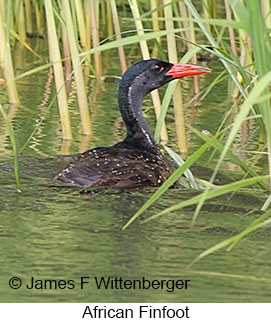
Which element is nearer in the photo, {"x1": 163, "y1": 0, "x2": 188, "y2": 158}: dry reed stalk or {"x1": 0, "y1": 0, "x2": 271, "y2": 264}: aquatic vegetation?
{"x1": 0, "y1": 0, "x2": 271, "y2": 264}: aquatic vegetation

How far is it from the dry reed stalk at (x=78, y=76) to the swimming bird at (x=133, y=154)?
354 mm

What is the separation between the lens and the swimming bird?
6.71m

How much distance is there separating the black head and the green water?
768 millimetres

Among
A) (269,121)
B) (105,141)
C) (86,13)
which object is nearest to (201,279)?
(269,121)

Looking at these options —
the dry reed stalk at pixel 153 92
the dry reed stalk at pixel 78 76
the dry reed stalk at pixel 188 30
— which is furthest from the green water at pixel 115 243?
the dry reed stalk at pixel 188 30

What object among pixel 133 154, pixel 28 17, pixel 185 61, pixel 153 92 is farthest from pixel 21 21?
pixel 185 61

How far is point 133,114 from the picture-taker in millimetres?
7793

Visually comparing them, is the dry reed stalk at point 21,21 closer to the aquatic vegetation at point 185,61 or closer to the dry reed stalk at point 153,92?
the aquatic vegetation at point 185,61

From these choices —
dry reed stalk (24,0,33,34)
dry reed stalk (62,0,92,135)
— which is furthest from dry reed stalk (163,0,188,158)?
dry reed stalk (24,0,33,34)

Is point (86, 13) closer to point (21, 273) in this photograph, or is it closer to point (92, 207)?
point (92, 207)

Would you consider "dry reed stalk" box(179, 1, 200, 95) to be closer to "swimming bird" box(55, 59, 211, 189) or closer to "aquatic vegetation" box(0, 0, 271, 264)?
"aquatic vegetation" box(0, 0, 271, 264)

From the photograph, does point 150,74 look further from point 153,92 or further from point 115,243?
point 115,243

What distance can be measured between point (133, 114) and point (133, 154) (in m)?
0.76

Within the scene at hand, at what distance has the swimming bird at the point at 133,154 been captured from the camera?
671 centimetres
